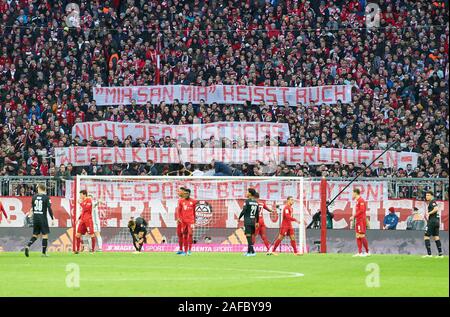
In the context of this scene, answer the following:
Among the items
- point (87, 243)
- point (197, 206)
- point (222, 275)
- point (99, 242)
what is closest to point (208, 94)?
point (197, 206)

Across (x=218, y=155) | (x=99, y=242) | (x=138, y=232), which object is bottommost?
(x=99, y=242)

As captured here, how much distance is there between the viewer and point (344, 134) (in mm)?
41500

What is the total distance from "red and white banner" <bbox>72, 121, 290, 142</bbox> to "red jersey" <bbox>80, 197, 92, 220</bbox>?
8.41 m

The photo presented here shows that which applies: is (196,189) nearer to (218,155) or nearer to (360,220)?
(218,155)

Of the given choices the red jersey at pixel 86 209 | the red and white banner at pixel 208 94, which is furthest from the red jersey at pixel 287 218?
the red and white banner at pixel 208 94

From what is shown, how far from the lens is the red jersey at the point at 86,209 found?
111 feet

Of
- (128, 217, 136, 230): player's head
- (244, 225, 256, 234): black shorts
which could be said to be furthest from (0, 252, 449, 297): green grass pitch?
(128, 217, 136, 230): player's head

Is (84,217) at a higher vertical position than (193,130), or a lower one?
lower

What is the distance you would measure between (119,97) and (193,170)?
Answer: 4.87m

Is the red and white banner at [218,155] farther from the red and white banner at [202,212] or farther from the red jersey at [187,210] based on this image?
the red jersey at [187,210]

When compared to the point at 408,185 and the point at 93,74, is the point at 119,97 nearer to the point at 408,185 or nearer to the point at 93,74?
the point at 93,74

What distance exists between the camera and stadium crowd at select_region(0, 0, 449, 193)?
135 ft

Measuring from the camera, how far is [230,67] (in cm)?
4481

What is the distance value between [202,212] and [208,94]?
757cm
